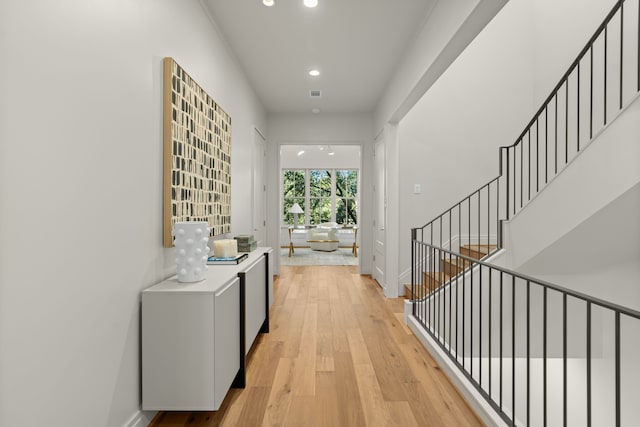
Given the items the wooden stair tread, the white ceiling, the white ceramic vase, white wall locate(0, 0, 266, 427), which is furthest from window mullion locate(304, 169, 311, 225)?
the white ceramic vase

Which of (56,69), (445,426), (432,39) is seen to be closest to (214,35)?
(432,39)

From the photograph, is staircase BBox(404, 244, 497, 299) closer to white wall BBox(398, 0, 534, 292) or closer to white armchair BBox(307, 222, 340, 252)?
white wall BBox(398, 0, 534, 292)

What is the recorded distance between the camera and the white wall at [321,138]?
5848 mm

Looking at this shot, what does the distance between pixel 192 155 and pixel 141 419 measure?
150 centimetres

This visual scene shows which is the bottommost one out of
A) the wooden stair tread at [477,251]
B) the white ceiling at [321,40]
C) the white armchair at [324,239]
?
the white armchair at [324,239]

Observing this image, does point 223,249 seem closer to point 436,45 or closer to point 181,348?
point 181,348

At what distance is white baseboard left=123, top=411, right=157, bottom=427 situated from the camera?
1662 millimetres

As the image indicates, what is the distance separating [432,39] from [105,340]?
2.84m

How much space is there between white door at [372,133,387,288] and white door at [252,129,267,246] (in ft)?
5.59

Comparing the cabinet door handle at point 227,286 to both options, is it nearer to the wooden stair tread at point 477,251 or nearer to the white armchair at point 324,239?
the wooden stair tread at point 477,251

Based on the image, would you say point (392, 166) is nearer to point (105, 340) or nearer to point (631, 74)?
point (631, 74)

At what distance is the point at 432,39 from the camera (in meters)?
2.76

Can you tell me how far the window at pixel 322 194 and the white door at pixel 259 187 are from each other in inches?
205

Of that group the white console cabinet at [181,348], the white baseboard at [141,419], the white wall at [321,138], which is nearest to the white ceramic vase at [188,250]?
the white console cabinet at [181,348]
